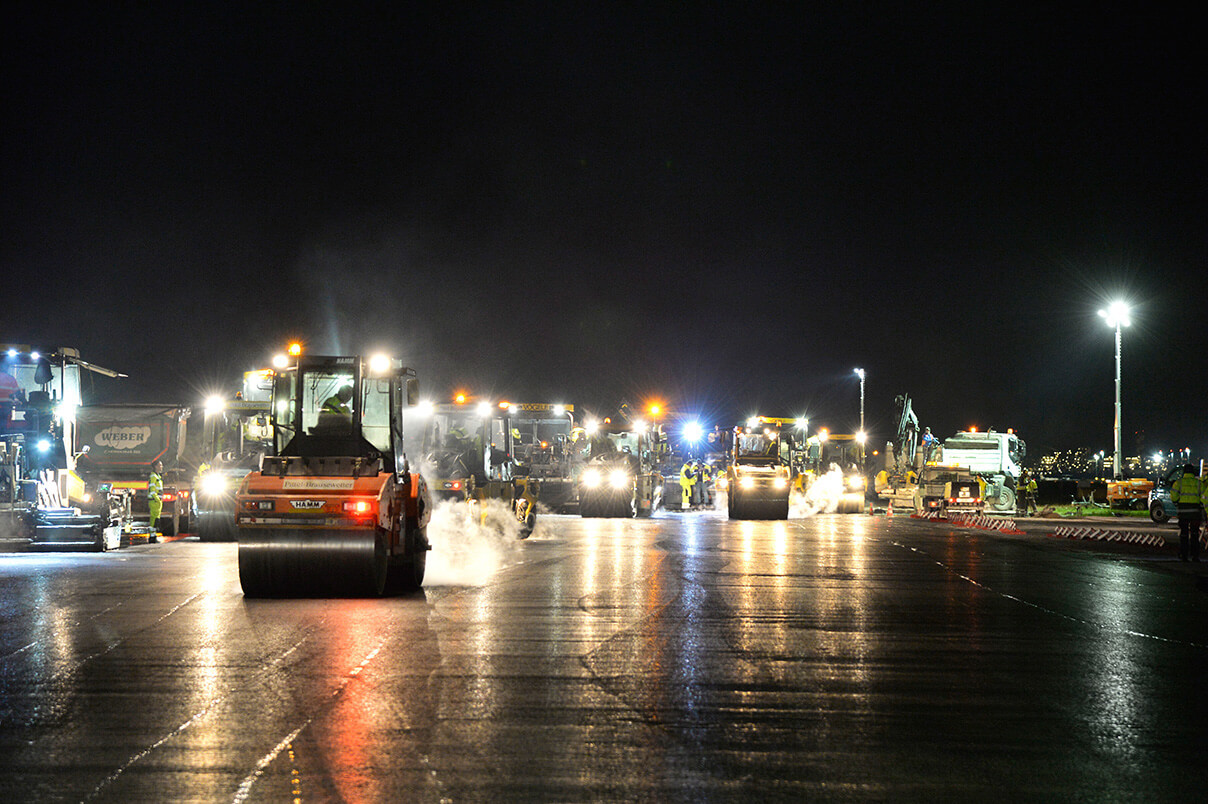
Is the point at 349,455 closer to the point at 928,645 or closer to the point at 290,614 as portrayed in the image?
the point at 290,614

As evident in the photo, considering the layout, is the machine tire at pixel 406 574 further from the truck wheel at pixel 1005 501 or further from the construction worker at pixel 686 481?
the truck wheel at pixel 1005 501

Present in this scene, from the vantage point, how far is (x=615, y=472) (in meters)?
36.1

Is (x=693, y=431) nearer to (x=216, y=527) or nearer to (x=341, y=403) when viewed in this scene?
(x=216, y=527)

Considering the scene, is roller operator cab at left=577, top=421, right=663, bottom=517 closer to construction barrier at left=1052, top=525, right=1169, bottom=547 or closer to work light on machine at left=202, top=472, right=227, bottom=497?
construction barrier at left=1052, top=525, right=1169, bottom=547

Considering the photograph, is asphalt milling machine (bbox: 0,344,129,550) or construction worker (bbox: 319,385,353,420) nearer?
construction worker (bbox: 319,385,353,420)

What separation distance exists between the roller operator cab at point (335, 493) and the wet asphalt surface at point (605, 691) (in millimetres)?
411

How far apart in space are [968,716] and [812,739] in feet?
4.59

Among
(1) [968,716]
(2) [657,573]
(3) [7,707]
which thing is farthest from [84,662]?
(2) [657,573]

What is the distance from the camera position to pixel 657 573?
1839cm

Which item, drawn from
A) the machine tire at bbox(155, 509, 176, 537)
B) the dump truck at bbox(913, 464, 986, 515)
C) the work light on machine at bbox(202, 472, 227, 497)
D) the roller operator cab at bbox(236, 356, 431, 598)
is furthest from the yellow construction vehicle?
the dump truck at bbox(913, 464, 986, 515)

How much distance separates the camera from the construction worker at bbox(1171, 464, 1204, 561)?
22812mm

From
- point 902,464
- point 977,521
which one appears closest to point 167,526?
point 977,521

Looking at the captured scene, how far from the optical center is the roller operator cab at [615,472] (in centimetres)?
3609

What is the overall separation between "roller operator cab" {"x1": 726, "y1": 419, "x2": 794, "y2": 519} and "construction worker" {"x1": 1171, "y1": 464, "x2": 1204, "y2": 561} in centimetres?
1382
